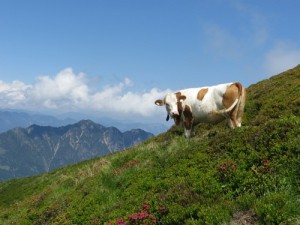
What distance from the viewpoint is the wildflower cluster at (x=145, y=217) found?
925 centimetres

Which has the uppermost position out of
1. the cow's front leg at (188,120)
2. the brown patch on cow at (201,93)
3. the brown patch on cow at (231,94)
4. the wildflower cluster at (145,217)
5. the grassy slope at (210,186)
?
the brown patch on cow at (201,93)

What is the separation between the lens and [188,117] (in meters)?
17.6

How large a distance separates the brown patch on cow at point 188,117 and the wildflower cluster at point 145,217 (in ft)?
27.0

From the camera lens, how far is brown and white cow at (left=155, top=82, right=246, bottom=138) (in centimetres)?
1554

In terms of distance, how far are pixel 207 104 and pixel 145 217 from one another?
26.7 ft

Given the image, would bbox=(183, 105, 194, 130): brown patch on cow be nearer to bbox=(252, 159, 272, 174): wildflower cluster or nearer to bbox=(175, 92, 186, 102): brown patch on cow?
bbox=(175, 92, 186, 102): brown patch on cow

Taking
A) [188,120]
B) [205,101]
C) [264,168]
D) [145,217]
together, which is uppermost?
[205,101]

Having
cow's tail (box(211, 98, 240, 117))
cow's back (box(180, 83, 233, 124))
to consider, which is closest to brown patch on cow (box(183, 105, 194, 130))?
cow's back (box(180, 83, 233, 124))

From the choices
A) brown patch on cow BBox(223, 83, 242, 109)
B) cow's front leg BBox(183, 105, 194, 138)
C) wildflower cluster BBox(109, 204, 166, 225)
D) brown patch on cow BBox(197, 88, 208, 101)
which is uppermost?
brown patch on cow BBox(197, 88, 208, 101)

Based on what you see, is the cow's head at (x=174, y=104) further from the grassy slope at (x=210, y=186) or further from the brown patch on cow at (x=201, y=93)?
the grassy slope at (x=210, y=186)

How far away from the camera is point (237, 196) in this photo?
8.90 meters

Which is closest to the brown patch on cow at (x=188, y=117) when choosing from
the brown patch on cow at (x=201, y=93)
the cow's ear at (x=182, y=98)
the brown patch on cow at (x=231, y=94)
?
the cow's ear at (x=182, y=98)

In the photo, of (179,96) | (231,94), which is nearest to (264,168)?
(231,94)

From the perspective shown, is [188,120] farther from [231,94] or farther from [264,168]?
[264,168]
